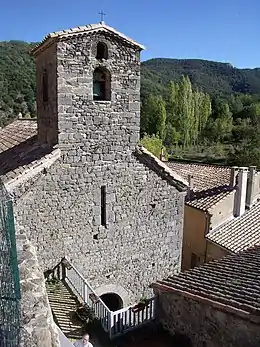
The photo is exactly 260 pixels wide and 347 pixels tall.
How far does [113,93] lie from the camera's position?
8703mm

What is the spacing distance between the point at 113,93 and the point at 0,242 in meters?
5.46

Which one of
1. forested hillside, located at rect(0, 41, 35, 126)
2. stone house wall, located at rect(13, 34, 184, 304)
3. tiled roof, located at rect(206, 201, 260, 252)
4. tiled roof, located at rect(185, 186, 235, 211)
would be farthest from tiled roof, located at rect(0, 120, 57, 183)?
forested hillside, located at rect(0, 41, 35, 126)

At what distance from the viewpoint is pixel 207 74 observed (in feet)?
312

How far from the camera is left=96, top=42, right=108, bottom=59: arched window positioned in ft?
27.8

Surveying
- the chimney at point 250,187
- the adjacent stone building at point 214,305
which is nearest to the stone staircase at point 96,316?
the adjacent stone building at point 214,305

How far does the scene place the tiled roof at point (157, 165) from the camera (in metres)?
9.30

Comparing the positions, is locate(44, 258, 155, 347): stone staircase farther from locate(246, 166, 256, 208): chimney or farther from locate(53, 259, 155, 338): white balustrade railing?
locate(246, 166, 256, 208): chimney

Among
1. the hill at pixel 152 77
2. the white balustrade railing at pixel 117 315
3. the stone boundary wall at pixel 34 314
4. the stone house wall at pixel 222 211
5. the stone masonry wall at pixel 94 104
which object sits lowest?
the white balustrade railing at pixel 117 315

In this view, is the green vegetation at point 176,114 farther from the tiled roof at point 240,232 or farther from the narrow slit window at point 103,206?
the narrow slit window at point 103,206

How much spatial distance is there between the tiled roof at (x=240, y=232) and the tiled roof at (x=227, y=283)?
10.2 feet

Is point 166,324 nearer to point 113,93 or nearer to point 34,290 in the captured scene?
point 34,290

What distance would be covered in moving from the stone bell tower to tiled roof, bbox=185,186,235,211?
526 centimetres

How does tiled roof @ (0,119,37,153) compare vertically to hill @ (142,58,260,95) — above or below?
below

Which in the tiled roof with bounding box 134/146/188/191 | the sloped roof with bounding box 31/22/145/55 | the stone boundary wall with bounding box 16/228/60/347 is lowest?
the stone boundary wall with bounding box 16/228/60/347
